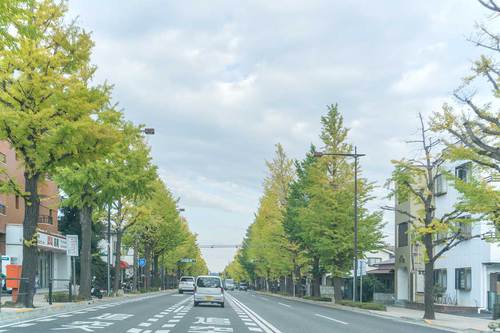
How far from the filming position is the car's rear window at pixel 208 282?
32.8 metres

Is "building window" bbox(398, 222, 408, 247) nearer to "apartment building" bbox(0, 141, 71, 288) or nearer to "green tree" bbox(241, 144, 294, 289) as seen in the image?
"green tree" bbox(241, 144, 294, 289)

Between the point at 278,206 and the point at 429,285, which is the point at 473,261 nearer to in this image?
the point at 429,285

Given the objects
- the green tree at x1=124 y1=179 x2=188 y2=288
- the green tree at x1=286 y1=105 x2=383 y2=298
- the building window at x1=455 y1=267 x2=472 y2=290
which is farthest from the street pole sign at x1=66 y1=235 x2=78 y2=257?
the green tree at x1=124 y1=179 x2=188 y2=288

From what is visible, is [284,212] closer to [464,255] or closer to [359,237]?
[359,237]

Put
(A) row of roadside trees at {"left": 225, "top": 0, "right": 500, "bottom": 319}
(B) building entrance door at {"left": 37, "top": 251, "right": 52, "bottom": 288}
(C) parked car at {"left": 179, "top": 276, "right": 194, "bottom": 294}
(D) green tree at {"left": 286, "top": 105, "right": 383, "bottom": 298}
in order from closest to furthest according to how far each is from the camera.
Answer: (A) row of roadside trees at {"left": 225, "top": 0, "right": 500, "bottom": 319} → (D) green tree at {"left": 286, "top": 105, "right": 383, "bottom": 298} → (B) building entrance door at {"left": 37, "top": 251, "right": 52, "bottom": 288} → (C) parked car at {"left": 179, "top": 276, "right": 194, "bottom": 294}

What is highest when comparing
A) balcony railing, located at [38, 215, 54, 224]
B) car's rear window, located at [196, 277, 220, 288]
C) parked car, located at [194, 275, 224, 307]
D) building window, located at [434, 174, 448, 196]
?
building window, located at [434, 174, 448, 196]

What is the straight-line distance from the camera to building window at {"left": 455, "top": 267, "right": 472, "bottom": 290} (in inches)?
1540

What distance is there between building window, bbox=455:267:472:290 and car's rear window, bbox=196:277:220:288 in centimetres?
1597

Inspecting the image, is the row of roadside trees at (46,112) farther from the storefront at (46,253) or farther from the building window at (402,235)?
the building window at (402,235)

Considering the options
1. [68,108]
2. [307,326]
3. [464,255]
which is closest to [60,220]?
[464,255]

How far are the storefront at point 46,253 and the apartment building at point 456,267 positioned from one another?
23.5m

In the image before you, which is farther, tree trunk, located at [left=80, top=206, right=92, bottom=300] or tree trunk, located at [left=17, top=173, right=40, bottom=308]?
tree trunk, located at [left=80, top=206, right=92, bottom=300]

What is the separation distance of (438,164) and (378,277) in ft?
122

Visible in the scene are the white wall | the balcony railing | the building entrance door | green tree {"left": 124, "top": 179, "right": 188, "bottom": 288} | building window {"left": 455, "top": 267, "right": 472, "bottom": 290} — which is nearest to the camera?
the white wall
